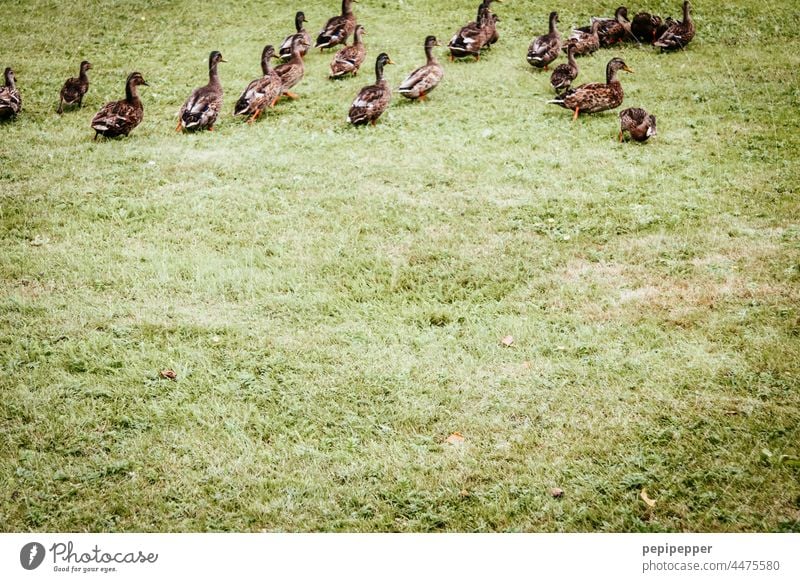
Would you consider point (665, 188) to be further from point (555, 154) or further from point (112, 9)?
point (112, 9)

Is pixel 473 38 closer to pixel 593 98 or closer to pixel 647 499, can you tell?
pixel 593 98

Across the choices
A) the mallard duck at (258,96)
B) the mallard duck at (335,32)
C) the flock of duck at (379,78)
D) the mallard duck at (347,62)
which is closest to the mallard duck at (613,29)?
the flock of duck at (379,78)

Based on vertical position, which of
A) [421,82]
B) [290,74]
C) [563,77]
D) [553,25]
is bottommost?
[563,77]

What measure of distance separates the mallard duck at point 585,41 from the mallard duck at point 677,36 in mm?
1420

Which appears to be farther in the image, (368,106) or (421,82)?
(421,82)

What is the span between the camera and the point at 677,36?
16.5 meters

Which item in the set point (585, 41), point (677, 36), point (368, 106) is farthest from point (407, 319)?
point (677, 36)

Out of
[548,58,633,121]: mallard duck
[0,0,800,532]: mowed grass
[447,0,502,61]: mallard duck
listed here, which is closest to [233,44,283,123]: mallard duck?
[0,0,800,532]: mowed grass

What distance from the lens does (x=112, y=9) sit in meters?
21.6

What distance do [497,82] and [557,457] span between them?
11068mm
